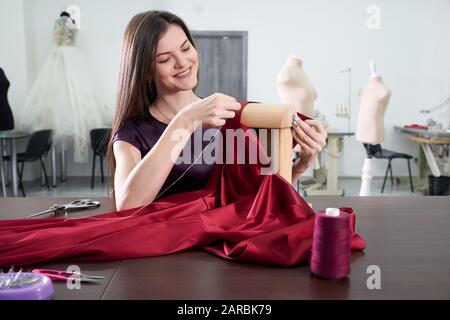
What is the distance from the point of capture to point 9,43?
6496 millimetres

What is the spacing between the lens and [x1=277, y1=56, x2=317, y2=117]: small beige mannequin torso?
3.63 meters

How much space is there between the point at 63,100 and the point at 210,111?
566 cm

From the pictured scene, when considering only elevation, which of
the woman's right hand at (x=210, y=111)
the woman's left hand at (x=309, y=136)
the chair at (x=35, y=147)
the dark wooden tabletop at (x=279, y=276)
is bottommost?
the chair at (x=35, y=147)

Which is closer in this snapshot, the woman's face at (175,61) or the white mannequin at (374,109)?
the woman's face at (175,61)

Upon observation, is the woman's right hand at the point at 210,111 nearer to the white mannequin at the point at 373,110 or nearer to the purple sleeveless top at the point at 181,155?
the purple sleeveless top at the point at 181,155

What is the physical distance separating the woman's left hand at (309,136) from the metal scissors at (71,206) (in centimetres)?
73

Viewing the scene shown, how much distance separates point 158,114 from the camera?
66.7 inches

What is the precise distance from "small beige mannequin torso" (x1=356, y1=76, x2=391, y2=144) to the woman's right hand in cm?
330

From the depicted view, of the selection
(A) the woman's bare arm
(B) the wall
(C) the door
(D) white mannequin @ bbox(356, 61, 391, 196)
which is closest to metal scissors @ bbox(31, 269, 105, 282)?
(A) the woman's bare arm

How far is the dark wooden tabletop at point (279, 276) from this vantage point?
0.88 m

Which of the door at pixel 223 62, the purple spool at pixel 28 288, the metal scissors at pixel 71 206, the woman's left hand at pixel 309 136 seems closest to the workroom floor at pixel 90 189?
the door at pixel 223 62

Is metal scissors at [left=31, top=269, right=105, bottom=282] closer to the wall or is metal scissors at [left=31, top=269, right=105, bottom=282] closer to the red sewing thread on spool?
the red sewing thread on spool

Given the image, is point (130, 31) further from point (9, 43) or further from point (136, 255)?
point (9, 43)

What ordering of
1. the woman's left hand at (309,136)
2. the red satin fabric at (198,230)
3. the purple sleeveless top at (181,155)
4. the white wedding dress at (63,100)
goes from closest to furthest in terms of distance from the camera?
1. the red satin fabric at (198,230)
2. the woman's left hand at (309,136)
3. the purple sleeveless top at (181,155)
4. the white wedding dress at (63,100)
